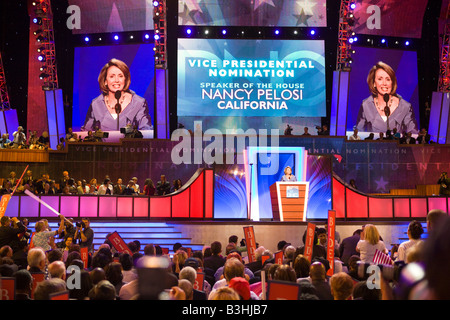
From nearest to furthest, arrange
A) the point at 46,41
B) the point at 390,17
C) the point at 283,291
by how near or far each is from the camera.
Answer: the point at 283,291 < the point at 46,41 < the point at 390,17

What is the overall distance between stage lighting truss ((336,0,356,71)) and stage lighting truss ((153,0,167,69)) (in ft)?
22.9

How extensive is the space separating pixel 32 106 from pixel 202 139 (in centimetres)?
930

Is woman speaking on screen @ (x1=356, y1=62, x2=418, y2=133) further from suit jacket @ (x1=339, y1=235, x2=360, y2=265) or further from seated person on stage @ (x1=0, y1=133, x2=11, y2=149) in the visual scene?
suit jacket @ (x1=339, y1=235, x2=360, y2=265)

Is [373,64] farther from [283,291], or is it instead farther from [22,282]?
[283,291]

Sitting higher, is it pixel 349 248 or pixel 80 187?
pixel 80 187

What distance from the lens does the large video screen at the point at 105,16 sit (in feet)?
81.8

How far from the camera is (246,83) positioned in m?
23.7

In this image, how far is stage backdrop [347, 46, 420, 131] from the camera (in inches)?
980

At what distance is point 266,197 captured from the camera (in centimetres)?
1580

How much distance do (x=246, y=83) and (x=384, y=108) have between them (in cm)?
635

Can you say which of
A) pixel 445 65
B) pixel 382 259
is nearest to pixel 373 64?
pixel 445 65

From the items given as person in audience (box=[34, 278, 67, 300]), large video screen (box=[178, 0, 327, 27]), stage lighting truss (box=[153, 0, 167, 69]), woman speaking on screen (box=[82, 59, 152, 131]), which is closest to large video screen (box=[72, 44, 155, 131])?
woman speaking on screen (box=[82, 59, 152, 131])

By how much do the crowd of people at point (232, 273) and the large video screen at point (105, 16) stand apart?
1676cm
